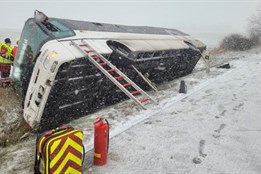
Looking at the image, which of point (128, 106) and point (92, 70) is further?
point (128, 106)

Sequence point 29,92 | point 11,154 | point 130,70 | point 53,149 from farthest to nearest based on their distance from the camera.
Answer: point 130,70, point 29,92, point 11,154, point 53,149

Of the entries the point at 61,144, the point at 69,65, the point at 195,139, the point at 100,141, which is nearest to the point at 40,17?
the point at 69,65

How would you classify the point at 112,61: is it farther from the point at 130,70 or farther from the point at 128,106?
the point at 128,106

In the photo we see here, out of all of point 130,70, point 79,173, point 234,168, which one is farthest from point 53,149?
point 130,70

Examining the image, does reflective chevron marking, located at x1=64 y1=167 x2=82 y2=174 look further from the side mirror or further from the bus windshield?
the side mirror

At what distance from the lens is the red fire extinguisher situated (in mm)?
4613

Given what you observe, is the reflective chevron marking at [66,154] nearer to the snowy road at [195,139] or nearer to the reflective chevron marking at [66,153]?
the reflective chevron marking at [66,153]

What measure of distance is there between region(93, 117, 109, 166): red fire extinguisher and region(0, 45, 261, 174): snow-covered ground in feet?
0.46

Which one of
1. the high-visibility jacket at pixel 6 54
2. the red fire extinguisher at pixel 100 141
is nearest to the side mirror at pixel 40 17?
the high-visibility jacket at pixel 6 54

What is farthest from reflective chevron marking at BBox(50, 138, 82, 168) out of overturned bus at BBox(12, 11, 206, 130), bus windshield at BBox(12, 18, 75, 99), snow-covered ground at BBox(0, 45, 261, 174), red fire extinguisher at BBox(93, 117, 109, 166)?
bus windshield at BBox(12, 18, 75, 99)

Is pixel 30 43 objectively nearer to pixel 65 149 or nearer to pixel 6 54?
pixel 6 54

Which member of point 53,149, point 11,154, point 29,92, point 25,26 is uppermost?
point 25,26

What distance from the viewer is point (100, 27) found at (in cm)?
956

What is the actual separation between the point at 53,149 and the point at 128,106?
4.02 meters
